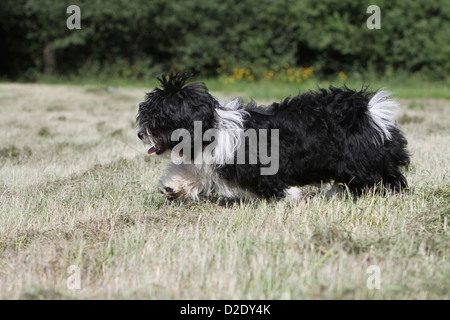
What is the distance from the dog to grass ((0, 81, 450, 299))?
0.20m

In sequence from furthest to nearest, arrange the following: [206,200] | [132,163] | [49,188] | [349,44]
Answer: [349,44] < [132,163] < [49,188] < [206,200]

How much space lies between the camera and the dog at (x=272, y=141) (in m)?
4.22

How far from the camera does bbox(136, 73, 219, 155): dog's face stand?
4148 mm

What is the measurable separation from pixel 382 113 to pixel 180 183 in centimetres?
182

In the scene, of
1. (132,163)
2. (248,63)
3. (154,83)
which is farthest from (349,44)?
(132,163)

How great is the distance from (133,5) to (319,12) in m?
7.35

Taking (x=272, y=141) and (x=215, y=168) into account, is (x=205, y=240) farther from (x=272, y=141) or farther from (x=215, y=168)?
(x=272, y=141)

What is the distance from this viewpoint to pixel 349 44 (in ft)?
67.6
